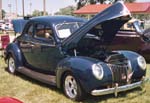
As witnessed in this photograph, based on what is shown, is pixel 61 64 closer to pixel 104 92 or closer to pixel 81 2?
pixel 104 92

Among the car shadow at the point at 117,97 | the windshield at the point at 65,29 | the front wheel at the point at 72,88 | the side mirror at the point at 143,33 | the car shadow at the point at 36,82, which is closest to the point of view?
the front wheel at the point at 72,88

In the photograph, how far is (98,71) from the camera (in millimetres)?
6711

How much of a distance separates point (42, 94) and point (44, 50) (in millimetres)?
968

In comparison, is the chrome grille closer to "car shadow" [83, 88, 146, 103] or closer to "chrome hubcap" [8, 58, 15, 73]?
"car shadow" [83, 88, 146, 103]

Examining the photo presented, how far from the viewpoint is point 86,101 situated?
7.12 meters

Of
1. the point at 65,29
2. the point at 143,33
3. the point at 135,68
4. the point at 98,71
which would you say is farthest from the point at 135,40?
the point at 98,71

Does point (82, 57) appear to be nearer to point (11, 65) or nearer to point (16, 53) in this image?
point (16, 53)

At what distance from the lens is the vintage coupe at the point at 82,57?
22.2 ft

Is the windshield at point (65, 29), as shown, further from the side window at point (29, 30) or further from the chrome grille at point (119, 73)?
the chrome grille at point (119, 73)

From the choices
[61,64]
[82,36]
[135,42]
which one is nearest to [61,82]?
[61,64]

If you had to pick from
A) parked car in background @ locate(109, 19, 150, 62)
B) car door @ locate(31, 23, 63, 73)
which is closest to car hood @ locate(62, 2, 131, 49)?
car door @ locate(31, 23, 63, 73)

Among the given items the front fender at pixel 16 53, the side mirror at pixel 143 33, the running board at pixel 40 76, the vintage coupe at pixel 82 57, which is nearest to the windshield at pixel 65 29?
the vintage coupe at pixel 82 57

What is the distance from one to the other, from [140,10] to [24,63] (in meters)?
41.3

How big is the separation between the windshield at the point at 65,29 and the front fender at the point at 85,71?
890 mm
